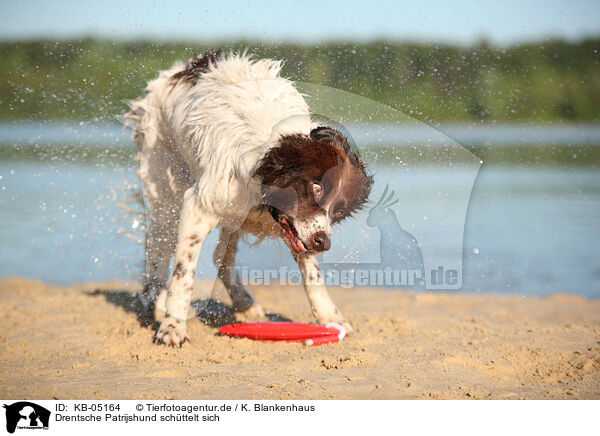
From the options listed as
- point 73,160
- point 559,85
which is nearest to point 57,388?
point 73,160

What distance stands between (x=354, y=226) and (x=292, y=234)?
0.86 metres

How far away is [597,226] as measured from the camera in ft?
36.0

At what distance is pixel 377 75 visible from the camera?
11914 mm

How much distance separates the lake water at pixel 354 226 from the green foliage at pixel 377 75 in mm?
783

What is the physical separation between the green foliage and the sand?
2234mm

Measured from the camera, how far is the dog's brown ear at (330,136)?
4758 millimetres

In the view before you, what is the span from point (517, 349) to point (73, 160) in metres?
6.68

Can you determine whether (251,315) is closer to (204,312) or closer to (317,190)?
(204,312)

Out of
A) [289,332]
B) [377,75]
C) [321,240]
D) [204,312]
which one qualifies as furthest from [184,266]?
[377,75]

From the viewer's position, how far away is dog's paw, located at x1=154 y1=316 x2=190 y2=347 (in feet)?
18.3

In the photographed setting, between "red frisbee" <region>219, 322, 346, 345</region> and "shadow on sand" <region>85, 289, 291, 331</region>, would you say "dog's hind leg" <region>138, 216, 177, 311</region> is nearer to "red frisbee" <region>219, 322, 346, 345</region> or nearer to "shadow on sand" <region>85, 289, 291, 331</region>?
"shadow on sand" <region>85, 289, 291, 331</region>

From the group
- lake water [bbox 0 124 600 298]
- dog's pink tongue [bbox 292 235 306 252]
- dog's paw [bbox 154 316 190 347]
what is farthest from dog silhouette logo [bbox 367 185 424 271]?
dog's paw [bbox 154 316 190 347]

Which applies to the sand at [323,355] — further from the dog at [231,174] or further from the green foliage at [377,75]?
the green foliage at [377,75]
